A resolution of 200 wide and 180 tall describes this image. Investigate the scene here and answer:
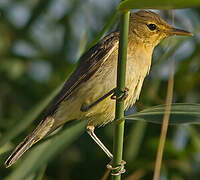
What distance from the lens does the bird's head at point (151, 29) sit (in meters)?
2.83

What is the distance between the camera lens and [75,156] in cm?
323

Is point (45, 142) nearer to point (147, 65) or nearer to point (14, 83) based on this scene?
point (147, 65)

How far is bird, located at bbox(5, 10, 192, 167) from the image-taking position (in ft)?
8.50

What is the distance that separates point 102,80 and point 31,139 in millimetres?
577

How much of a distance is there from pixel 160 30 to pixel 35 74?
1302mm

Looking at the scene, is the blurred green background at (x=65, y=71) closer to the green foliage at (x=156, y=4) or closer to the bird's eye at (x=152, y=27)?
the bird's eye at (x=152, y=27)

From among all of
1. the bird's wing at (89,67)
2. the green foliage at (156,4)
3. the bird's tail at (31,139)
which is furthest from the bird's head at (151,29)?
the green foliage at (156,4)

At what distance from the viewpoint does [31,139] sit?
2.60m

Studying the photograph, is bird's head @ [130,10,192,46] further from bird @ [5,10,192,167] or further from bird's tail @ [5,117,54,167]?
bird's tail @ [5,117,54,167]

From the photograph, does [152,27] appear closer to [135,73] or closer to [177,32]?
[177,32]

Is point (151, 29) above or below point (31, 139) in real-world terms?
above

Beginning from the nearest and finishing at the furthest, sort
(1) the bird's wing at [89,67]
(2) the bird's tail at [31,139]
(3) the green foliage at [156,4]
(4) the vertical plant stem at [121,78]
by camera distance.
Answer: (3) the green foliage at [156,4] → (4) the vertical plant stem at [121,78] → (2) the bird's tail at [31,139] → (1) the bird's wing at [89,67]

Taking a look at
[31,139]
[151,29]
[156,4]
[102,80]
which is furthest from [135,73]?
[156,4]

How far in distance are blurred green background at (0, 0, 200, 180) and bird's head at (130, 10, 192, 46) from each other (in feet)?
0.24
